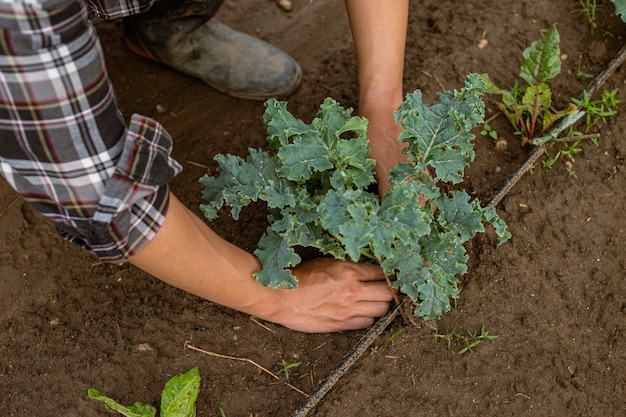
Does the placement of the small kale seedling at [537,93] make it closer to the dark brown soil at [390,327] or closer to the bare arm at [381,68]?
the dark brown soil at [390,327]

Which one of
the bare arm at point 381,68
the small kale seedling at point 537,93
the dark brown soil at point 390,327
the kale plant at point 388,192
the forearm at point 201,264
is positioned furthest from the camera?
the small kale seedling at point 537,93

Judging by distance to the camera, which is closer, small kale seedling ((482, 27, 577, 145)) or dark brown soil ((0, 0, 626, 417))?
dark brown soil ((0, 0, 626, 417))

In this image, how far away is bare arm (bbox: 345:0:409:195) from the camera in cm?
250

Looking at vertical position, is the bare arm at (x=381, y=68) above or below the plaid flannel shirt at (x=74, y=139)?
below

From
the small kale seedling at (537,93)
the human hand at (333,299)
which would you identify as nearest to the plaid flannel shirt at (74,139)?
the human hand at (333,299)

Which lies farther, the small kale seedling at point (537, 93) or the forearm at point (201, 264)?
the small kale seedling at point (537, 93)

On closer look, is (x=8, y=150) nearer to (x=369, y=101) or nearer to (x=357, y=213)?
(x=357, y=213)

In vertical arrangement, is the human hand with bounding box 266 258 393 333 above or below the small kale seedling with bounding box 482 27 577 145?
below

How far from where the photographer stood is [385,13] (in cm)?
251

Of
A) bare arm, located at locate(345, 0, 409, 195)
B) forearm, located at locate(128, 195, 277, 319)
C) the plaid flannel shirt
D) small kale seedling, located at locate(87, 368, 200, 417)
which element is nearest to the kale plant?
forearm, located at locate(128, 195, 277, 319)

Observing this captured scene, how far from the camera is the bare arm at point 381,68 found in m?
2.50

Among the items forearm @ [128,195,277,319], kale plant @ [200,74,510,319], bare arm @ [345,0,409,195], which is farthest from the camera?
bare arm @ [345,0,409,195]

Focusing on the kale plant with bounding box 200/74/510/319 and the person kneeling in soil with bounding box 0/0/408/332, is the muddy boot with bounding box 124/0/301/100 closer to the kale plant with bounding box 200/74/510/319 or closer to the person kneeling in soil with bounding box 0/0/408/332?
the person kneeling in soil with bounding box 0/0/408/332

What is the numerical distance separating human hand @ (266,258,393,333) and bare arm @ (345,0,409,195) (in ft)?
1.04
